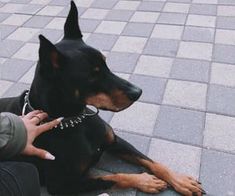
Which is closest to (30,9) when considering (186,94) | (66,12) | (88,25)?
(66,12)

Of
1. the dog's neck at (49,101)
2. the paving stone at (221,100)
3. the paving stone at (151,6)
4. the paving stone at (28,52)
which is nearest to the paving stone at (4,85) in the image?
the paving stone at (28,52)

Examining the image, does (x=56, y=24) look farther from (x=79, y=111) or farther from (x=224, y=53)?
(x=79, y=111)

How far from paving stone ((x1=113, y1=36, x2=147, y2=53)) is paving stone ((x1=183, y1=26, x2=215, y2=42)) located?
515 millimetres

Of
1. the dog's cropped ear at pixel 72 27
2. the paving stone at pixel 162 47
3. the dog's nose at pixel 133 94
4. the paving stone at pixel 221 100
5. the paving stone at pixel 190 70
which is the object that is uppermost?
the dog's cropped ear at pixel 72 27

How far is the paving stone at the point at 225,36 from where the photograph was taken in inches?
170

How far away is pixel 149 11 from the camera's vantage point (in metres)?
5.12

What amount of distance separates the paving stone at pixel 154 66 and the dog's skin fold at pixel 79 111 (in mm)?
1256

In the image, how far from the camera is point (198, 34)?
446cm

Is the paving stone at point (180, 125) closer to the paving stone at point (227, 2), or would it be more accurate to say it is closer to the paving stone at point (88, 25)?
the paving stone at point (88, 25)

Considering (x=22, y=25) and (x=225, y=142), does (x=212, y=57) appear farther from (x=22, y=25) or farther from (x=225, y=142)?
(x=22, y=25)

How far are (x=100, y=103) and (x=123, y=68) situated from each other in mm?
1643

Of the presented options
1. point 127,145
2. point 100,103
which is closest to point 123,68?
point 127,145

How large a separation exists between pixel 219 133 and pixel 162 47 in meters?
1.53

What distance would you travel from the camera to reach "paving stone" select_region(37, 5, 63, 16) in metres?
5.32
